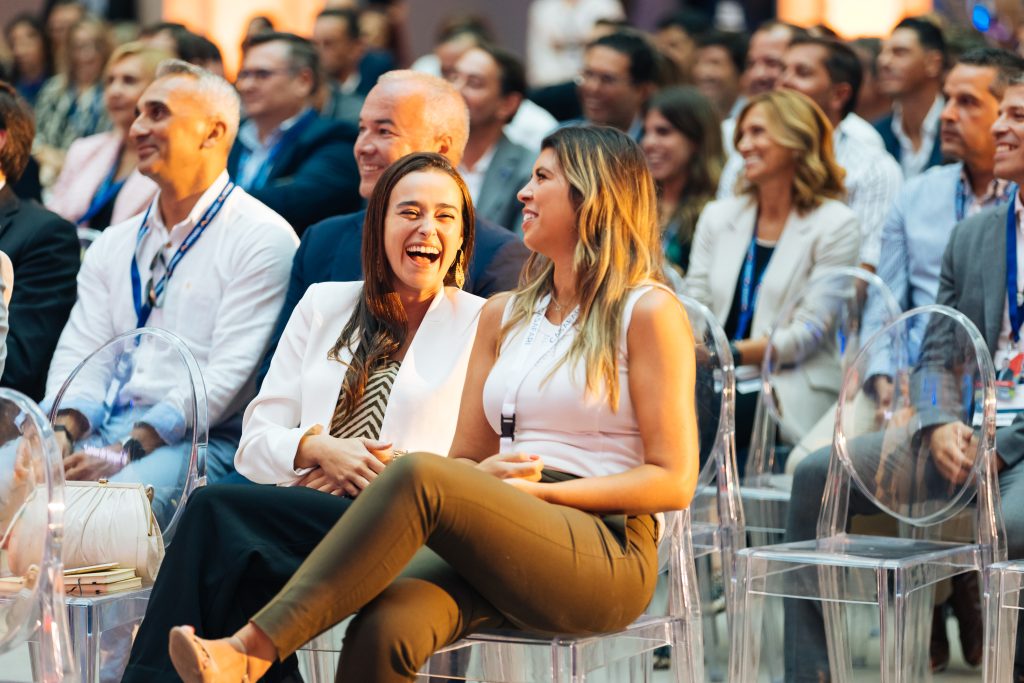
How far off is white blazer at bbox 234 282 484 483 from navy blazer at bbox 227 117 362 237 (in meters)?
1.71

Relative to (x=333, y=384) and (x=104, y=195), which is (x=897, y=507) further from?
(x=104, y=195)

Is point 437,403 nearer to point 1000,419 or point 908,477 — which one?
point 908,477

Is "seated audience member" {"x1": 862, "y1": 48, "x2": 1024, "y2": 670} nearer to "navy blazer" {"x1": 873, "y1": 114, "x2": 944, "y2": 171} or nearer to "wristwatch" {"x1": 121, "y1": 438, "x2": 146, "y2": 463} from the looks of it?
"navy blazer" {"x1": 873, "y1": 114, "x2": 944, "y2": 171}

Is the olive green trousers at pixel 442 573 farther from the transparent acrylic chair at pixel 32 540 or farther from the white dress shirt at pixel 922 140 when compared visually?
the white dress shirt at pixel 922 140

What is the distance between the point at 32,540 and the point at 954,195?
2855mm

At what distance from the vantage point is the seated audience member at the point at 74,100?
23.7 ft

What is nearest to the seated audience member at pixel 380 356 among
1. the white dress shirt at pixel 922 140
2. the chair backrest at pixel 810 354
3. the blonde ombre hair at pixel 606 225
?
the blonde ombre hair at pixel 606 225

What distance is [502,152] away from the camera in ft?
19.0

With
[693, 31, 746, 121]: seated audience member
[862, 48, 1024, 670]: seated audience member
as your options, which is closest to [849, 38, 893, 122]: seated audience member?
[693, 31, 746, 121]: seated audience member

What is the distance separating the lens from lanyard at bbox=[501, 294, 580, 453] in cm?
300

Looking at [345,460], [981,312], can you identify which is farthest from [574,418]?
[981,312]

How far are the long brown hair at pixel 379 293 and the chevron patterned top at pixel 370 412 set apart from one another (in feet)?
0.11

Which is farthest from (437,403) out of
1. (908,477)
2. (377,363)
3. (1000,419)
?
(1000,419)

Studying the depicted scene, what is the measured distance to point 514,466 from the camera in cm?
286
